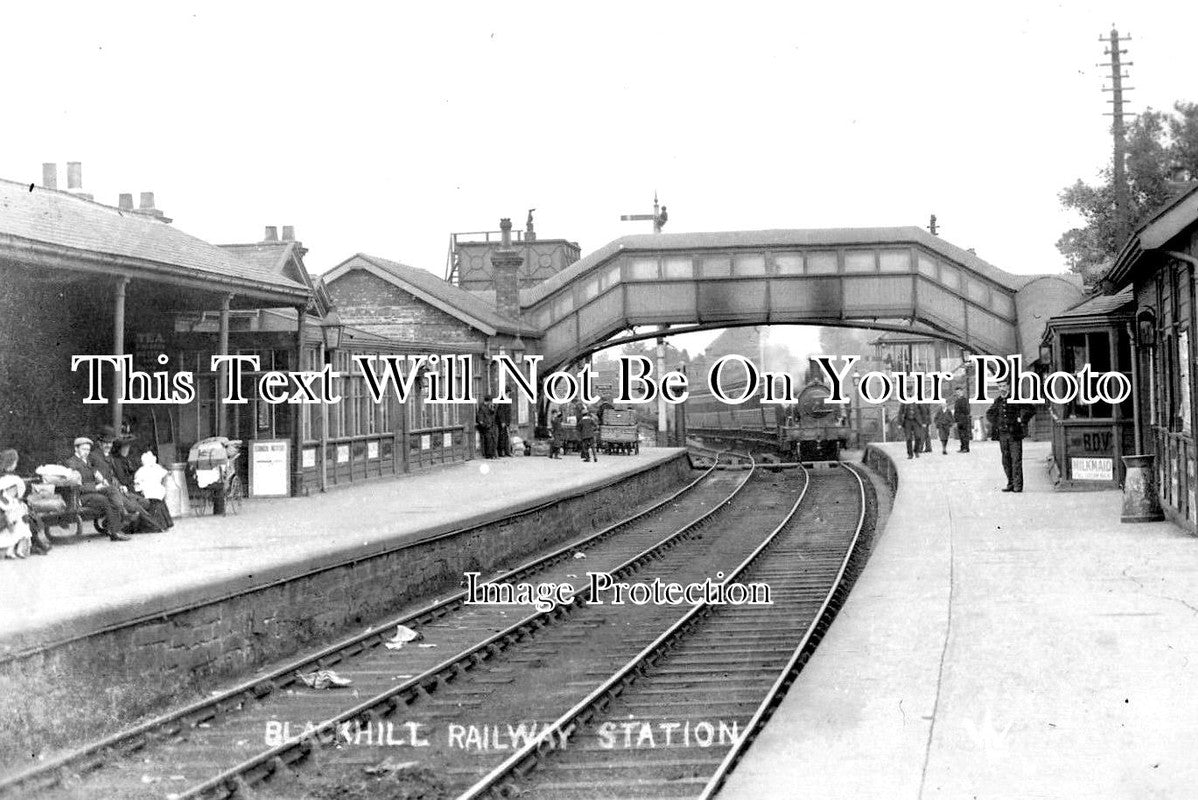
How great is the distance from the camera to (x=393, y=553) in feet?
42.6

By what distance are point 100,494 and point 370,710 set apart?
6.03 m

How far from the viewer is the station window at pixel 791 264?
105ft

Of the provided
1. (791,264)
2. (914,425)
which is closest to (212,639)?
(914,425)

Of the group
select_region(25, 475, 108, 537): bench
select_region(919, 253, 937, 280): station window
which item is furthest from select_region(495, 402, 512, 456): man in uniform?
select_region(25, 475, 108, 537): bench

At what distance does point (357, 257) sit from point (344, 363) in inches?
511

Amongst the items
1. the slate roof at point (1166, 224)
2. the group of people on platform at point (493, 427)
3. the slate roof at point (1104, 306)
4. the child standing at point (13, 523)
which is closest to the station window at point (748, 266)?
the group of people on platform at point (493, 427)

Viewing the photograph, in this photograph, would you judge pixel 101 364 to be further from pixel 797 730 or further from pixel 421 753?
pixel 797 730

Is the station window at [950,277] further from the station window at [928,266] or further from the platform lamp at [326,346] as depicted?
the platform lamp at [326,346]

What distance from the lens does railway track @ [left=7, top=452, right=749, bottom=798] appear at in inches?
270

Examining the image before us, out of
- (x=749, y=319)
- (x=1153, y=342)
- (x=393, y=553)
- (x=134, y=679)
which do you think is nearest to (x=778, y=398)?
(x=749, y=319)

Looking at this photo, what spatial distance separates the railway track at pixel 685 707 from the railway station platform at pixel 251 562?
2980 mm

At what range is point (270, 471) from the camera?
18.4 m

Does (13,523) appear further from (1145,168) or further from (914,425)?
(1145,168)

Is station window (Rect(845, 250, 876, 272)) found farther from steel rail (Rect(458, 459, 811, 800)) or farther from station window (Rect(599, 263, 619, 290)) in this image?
steel rail (Rect(458, 459, 811, 800))
